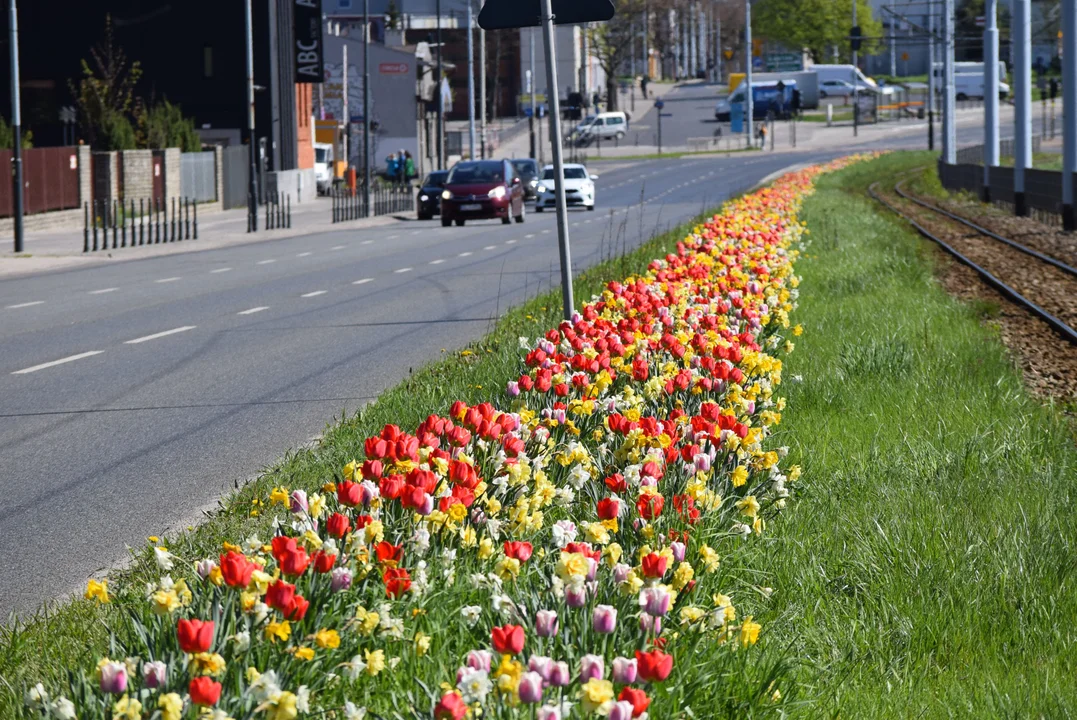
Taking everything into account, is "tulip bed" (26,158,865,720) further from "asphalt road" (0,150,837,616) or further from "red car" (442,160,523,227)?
"red car" (442,160,523,227)

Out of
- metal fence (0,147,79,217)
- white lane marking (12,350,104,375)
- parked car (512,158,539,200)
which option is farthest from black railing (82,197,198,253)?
white lane marking (12,350,104,375)

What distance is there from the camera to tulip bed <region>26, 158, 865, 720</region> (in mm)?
3254

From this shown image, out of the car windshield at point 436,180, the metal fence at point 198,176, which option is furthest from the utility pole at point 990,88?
the metal fence at point 198,176

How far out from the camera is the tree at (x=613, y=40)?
136 meters

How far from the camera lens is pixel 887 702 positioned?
425 centimetres

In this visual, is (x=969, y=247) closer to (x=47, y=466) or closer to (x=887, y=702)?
(x=47, y=466)

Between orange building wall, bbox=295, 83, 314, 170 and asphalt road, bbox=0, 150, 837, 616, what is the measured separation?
119 feet

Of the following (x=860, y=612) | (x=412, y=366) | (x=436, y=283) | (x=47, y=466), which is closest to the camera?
(x=860, y=612)

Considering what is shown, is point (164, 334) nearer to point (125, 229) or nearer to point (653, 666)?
point (653, 666)

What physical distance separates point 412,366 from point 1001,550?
8269mm

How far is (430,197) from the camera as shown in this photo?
48.4 m

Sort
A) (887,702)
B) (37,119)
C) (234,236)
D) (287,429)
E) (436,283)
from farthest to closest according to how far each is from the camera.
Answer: (37,119), (234,236), (436,283), (287,429), (887,702)

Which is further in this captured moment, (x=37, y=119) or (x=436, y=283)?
(x=37, y=119)

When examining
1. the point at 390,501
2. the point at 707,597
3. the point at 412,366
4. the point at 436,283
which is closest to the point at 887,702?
the point at 707,597
